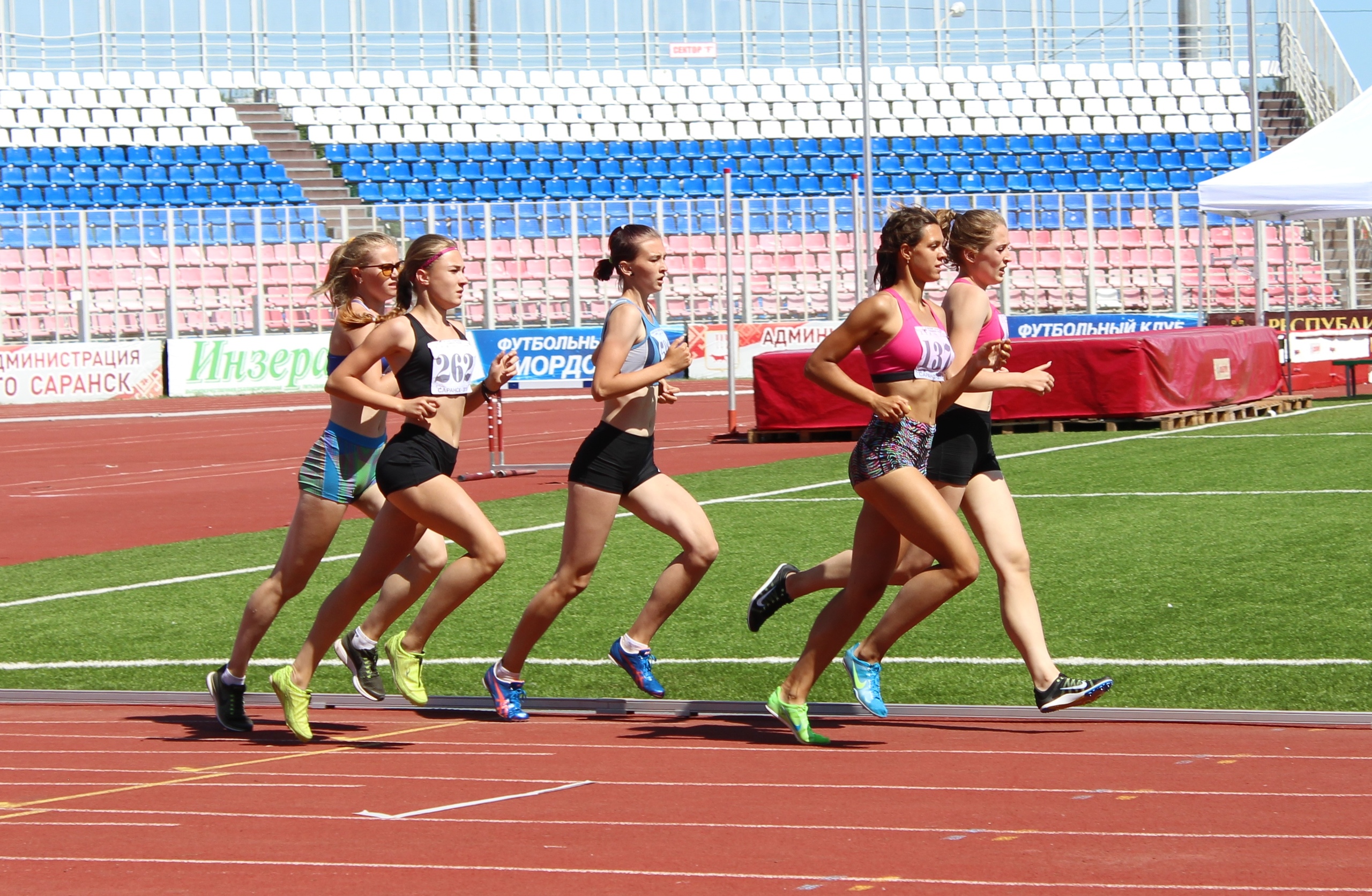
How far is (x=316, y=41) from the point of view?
48031 mm

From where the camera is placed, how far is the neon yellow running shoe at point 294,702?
6.28 m

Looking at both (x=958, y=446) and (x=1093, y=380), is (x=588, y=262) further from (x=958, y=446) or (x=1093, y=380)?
(x=958, y=446)

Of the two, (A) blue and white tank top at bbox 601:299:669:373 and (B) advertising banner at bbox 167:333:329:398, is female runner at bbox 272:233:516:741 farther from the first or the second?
(B) advertising banner at bbox 167:333:329:398

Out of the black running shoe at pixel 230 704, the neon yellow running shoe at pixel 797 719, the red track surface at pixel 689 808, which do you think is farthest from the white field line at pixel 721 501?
the red track surface at pixel 689 808

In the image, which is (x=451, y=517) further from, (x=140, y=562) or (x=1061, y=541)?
(x=140, y=562)

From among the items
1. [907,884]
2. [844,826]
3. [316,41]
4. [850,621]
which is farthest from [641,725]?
[316,41]

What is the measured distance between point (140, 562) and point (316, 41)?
3881 centimetres

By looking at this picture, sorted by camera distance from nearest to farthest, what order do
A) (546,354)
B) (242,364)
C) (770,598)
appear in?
(770,598) < (546,354) < (242,364)

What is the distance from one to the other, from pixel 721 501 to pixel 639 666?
7245 mm

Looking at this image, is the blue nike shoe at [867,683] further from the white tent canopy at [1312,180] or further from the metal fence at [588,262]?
the metal fence at [588,262]

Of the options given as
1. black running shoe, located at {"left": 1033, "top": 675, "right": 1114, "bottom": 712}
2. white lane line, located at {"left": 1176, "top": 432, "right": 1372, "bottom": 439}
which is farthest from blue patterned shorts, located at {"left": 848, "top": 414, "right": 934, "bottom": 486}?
white lane line, located at {"left": 1176, "top": 432, "right": 1372, "bottom": 439}

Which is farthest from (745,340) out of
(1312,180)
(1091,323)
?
(1312,180)

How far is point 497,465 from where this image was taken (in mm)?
17672

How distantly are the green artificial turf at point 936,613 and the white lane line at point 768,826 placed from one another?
1848 mm
